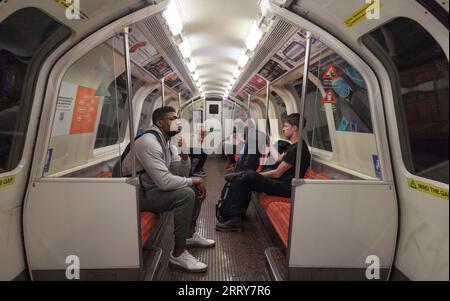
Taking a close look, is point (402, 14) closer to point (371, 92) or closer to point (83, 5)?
point (371, 92)

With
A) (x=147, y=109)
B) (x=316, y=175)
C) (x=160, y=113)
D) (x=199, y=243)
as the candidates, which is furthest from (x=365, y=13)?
(x=147, y=109)

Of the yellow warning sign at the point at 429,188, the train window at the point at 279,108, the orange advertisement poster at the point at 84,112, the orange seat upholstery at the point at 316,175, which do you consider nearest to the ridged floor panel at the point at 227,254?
the orange seat upholstery at the point at 316,175

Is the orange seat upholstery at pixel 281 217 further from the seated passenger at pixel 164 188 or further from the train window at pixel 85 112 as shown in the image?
the train window at pixel 85 112

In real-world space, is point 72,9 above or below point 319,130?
above

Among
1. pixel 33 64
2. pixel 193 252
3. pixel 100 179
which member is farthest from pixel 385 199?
pixel 33 64

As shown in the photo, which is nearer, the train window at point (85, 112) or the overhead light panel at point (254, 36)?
the train window at point (85, 112)

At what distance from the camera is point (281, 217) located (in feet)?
11.1

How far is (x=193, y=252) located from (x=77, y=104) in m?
2.16

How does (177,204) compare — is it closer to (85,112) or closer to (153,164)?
(153,164)

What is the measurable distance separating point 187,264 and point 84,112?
2277mm

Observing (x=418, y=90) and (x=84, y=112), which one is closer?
(x=418, y=90)

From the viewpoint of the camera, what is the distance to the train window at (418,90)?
2160 mm

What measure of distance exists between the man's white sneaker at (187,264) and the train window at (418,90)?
2.05 meters

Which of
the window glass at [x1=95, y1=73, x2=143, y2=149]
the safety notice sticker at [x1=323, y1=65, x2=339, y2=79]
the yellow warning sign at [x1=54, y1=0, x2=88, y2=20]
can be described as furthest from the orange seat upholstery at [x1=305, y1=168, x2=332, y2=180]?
the yellow warning sign at [x1=54, y1=0, x2=88, y2=20]
